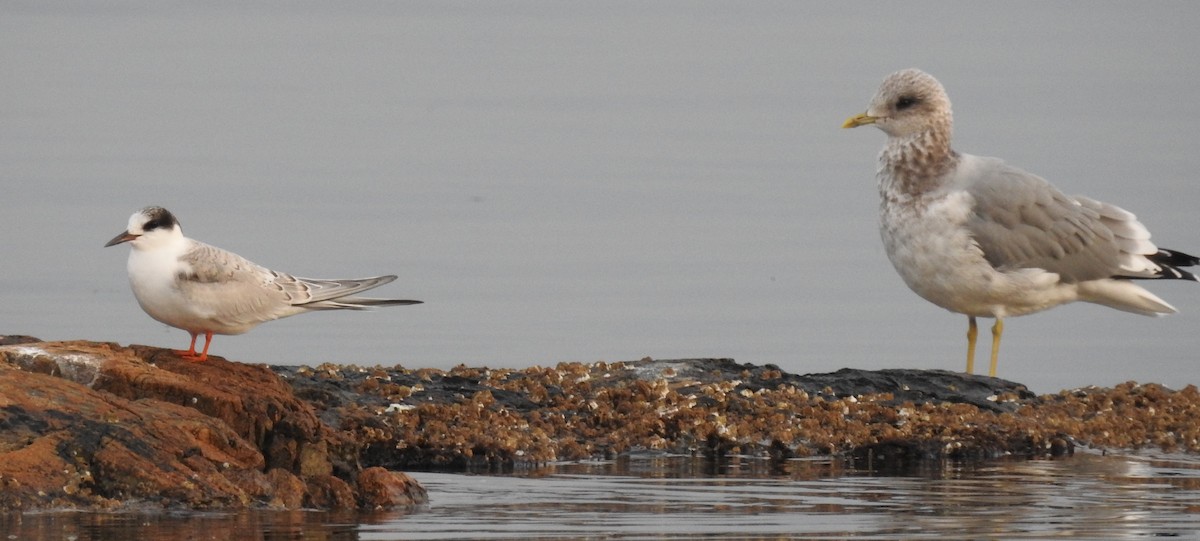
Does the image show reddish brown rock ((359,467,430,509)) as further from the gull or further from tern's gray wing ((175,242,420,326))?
the gull

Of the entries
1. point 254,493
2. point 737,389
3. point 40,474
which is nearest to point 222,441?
point 254,493

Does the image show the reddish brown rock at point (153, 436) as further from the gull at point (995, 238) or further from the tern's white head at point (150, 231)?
the gull at point (995, 238)

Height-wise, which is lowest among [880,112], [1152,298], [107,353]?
[107,353]

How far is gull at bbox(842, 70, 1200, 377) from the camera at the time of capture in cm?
1166

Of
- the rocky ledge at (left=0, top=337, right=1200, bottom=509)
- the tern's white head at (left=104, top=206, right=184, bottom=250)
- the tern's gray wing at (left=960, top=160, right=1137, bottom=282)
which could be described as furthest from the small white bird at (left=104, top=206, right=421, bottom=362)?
the tern's gray wing at (left=960, top=160, right=1137, bottom=282)

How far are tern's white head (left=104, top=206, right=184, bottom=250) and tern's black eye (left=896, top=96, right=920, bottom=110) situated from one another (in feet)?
18.1

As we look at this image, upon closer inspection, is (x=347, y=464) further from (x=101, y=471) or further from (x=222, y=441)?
(x=101, y=471)

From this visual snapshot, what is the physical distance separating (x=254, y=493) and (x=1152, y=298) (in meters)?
7.09

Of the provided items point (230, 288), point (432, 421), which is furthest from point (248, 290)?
point (432, 421)

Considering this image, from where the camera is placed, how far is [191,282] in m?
8.65

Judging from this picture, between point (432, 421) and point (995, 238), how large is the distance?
4267 millimetres

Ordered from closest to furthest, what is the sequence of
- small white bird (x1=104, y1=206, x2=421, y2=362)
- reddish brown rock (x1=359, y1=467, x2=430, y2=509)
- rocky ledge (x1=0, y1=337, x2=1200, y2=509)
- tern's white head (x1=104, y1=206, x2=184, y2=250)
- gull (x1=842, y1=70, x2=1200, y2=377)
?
rocky ledge (x1=0, y1=337, x2=1200, y2=509), reddish brown rock (x1=359, y1=467, x2=430, y2=509), small white bird (x1=104, y1=206, x2=421, y2=362), tern's white head (x1=104, y1=206, x2=184, y2=250), gull (x1=842, y1=70, x2=1200, y2=377)

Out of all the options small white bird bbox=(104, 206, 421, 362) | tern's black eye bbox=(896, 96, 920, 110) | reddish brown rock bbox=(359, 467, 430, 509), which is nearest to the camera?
reddish brown rock bbox=(359, 467, 430, 509)

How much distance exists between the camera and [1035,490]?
7992mm
